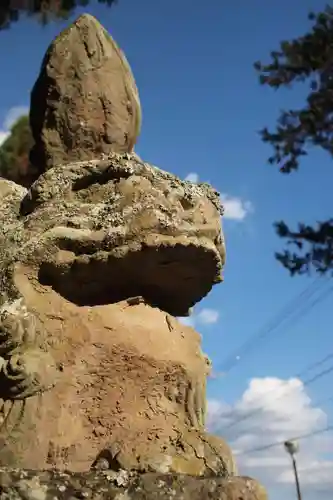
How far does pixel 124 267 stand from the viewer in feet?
6.27

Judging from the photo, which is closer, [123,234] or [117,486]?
[117,486]

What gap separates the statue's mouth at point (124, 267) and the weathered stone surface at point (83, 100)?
0.57 metres

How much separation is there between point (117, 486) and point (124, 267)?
0.64 metres

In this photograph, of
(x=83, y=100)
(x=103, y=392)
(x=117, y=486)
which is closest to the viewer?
(x=117, y=486)

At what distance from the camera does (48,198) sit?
2.03 metres

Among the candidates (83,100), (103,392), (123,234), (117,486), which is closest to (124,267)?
(123,234)

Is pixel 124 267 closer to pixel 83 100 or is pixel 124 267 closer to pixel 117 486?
pixel 117 486

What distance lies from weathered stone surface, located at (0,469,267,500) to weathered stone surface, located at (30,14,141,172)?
1.23 m

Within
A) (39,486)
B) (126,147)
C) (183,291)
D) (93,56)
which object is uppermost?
(93,56)

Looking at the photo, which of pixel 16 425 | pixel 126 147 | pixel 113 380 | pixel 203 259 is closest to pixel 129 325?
pixel 113 380

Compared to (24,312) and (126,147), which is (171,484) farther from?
(126,147)

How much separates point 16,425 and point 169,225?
0.66 m

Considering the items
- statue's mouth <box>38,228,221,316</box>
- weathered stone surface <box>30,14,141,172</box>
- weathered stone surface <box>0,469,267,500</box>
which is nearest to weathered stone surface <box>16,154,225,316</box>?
statue's mouth <box>38,228,221,316</box>

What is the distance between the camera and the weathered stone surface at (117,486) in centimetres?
137
